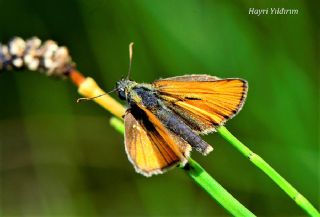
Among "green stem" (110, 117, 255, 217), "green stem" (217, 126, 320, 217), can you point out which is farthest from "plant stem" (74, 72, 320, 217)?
"green stem" (110, 117, 255, 217)

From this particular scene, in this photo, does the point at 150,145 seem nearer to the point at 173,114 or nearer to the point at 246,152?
the point at 173,114

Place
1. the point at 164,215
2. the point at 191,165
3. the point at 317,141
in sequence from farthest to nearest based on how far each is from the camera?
the point at 164,215 < the point at 317,141 < the point at 191,165

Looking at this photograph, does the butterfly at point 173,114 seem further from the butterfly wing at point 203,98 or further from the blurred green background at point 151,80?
the blurred green background at point 151,80

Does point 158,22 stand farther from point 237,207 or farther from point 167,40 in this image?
point 237,207

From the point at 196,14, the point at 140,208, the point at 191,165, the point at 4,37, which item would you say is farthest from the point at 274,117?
the point at 4,37

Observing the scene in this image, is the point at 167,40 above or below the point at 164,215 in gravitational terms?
above

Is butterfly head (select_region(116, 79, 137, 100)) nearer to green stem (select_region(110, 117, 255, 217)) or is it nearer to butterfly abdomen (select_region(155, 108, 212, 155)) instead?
butterfly abdomen (select_region(155, 108, 212, 155))

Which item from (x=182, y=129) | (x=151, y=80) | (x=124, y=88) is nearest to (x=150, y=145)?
(x=182, y=129)
